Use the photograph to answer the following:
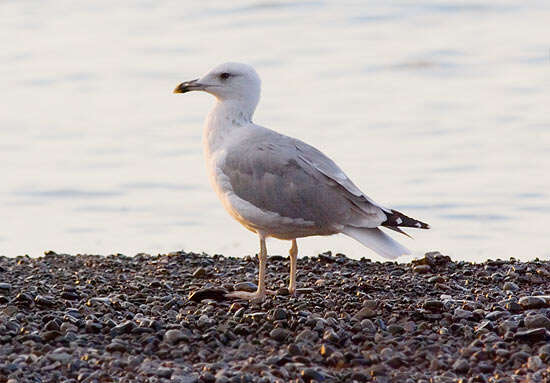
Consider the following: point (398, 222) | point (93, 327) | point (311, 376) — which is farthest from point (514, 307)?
point (93, 327)

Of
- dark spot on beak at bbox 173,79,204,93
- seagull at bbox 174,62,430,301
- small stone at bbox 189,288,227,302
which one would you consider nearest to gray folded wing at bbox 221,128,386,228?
seagull at bbox 174,62,430,301

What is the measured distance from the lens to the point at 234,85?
9805 millimetres

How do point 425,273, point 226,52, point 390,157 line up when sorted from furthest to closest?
1. point 226,52
2. point 390,157
3. point 425,273

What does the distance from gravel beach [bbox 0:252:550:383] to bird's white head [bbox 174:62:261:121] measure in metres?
1.41

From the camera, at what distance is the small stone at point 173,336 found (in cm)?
787

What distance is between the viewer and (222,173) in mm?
9125

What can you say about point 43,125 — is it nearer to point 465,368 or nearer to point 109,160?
point 109,160

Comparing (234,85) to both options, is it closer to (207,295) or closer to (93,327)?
(207,295)

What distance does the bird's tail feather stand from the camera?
28.7ft

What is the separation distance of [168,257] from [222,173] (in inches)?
84.8

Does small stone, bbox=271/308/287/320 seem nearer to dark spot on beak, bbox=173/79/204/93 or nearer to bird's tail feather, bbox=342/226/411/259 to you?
bird's tail feather, bbox=342/226/411/259

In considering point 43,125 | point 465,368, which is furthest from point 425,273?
point 43,125

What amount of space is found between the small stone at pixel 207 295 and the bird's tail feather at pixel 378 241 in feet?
3.26

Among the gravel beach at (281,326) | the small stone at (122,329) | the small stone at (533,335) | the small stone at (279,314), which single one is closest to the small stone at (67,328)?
the gravel beach at (281,326)
